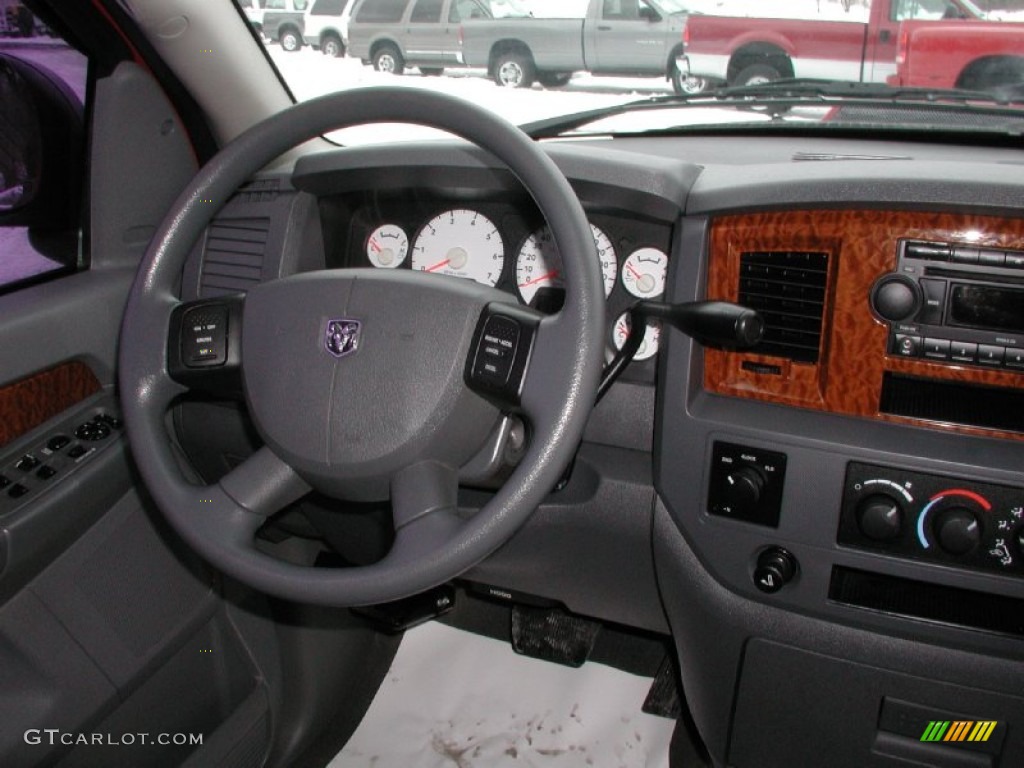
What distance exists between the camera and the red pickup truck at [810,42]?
5.84 ft

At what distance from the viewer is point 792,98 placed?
186 centimetres

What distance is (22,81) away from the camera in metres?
1.82

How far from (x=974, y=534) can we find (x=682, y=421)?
1.46 feet

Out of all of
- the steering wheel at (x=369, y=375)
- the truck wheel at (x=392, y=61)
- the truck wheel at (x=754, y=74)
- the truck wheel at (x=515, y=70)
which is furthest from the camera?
the truck wheel at (x=392, y=61)

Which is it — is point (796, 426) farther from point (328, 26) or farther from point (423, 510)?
point (328, 26)

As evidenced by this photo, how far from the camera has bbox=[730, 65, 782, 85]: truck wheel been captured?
192cm

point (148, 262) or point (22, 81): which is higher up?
point (22, 81)

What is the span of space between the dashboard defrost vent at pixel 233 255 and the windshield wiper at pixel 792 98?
2.20 feet

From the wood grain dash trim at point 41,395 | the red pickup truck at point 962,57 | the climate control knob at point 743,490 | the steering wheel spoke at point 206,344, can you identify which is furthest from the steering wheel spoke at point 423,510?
the red pickup truck at point 962,57

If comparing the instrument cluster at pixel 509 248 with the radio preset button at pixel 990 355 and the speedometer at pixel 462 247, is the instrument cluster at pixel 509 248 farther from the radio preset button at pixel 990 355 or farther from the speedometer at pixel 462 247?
the radio preset button at pixel 990 355

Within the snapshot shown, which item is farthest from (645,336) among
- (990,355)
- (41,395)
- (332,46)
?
(332,46)

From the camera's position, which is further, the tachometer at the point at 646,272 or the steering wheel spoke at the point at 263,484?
the tachometer at the point at 646,272

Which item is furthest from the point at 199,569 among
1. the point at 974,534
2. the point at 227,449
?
the point at 974,534

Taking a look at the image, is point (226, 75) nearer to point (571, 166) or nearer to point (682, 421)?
point (571, 166)
